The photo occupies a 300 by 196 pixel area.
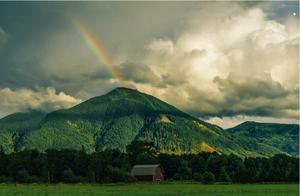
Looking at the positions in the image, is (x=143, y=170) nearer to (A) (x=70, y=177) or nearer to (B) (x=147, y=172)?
(B) (x=147, y=172)

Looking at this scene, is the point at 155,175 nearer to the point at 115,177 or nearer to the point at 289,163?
the point at 115,177

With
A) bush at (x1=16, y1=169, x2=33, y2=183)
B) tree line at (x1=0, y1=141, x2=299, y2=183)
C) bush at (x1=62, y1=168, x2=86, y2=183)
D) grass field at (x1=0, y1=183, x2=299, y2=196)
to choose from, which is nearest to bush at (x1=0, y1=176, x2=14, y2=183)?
tree line at (x1=0, y1=141, x2=299, y2=183)

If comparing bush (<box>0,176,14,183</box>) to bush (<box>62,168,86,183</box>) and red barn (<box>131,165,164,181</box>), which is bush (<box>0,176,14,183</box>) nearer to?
bush (<box>62,168,86,183</box>)

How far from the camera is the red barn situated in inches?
5687

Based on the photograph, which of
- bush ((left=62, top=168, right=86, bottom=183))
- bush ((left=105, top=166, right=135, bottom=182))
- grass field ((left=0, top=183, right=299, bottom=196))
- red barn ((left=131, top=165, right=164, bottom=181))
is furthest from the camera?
red barn ((left=131, top=165, right=164, bottom=181))

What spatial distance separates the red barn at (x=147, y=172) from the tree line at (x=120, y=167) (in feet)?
18.1

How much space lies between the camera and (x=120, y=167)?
455 feet

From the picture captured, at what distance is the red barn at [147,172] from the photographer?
14444 centimetres

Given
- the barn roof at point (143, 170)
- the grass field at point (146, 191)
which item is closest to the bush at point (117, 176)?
the barn roof at point (143, 170)

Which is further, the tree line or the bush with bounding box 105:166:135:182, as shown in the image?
the bush with bounding box 105:166:135:182

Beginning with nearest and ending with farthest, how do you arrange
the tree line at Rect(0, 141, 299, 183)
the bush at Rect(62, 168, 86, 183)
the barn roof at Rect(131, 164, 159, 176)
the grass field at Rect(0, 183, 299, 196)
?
the grass field at Rect(0, 183, 299, 196), the tree line at Rect(0, 141, 299, 183), the bush at Rect(62, 168, 86, 183), the barn roof at Rect(131, 164, 159, 176)

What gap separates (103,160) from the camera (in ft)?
445

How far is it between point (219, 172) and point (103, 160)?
36.6 m

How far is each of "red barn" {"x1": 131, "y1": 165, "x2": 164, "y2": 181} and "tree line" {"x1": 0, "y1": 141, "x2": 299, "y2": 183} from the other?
18.1 feet
